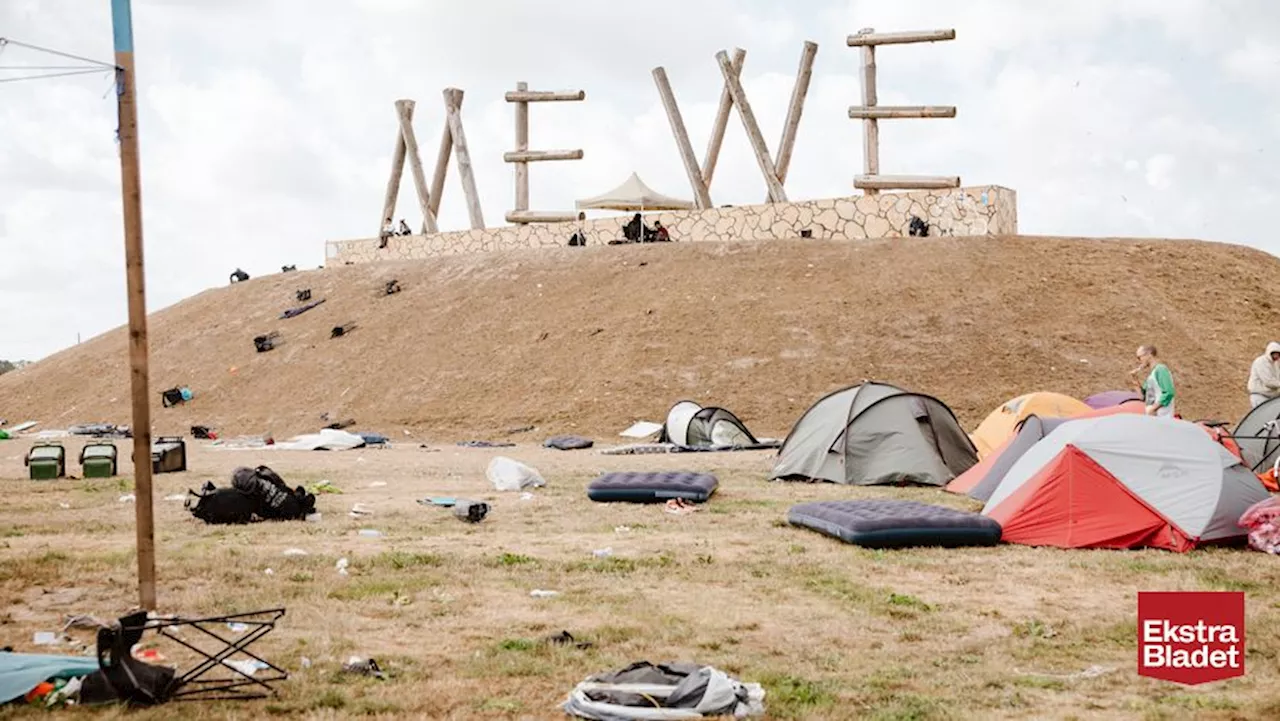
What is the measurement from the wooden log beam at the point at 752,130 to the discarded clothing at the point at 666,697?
36.3 metres

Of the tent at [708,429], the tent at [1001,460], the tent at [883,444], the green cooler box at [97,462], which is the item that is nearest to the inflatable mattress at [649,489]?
the tent at [883,444]

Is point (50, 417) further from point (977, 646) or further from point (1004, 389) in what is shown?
point (977, 646)

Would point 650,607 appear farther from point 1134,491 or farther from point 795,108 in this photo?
point 795,108

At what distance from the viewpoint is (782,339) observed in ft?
107

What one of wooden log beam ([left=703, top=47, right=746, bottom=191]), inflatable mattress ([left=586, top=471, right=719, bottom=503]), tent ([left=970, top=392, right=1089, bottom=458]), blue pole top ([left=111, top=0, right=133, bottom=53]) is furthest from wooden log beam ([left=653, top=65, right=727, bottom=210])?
blue pole top ([left=111, top=0, right=133, bottom=53])

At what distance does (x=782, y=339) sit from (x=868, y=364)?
9.28ft

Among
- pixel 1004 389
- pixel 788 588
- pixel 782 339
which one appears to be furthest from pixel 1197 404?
pixel 788 588

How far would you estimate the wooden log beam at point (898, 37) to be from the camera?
122ft

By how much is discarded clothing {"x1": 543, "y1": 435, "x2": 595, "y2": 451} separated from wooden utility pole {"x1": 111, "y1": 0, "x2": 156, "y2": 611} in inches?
688

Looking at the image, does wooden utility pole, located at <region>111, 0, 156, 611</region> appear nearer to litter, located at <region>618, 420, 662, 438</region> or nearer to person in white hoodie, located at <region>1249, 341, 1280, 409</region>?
person in white hoodie, located at <region>1249, 341, 1280, 409</region>

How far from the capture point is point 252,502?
39.2 feet

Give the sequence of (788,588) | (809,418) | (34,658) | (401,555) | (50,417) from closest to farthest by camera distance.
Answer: (34,658)
(788,588)
(401,555)
(809,418)
(50,417)

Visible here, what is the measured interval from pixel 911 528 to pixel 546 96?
3564 cm

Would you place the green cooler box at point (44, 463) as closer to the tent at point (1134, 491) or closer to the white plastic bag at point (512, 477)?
the white plastic bag at point (512, 477)
